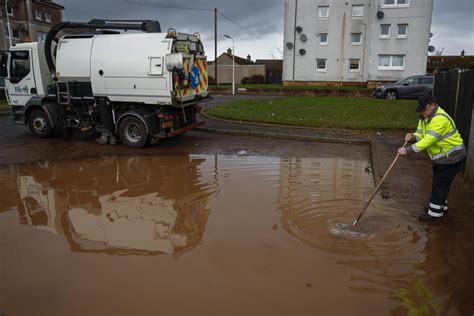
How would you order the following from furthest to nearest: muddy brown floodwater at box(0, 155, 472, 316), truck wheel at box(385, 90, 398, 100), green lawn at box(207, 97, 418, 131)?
truck wheel at box(385, 90, 398, 100) → green lawn at box(207, 97, 418, 131) → muddy brown floodwater at box(0, 155, 472, 316)

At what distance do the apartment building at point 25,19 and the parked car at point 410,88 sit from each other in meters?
40.0

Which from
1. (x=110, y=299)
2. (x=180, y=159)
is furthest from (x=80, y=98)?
(x=110, y=299)

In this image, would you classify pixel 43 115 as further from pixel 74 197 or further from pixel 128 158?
pixel 74 197

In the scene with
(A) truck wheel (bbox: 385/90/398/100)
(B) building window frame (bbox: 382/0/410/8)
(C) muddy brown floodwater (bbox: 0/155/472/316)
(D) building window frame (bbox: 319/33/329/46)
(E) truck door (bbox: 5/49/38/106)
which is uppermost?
(B) building window frame (bbox: 382/0/410/8)

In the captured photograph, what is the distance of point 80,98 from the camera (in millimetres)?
10805

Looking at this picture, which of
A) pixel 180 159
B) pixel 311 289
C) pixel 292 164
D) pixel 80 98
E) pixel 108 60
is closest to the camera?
pixel 311 289

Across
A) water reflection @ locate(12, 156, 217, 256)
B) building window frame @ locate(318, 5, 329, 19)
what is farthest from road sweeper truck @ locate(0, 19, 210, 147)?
building window frame @ locate(318, 5, 329, 19)

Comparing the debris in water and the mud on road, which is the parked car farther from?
the debris in water

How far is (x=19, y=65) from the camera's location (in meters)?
11.6

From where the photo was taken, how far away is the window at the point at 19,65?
11.4 m

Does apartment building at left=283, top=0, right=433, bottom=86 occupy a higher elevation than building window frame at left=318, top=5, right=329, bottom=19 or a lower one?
lower

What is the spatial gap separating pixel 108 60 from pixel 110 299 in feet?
25.4

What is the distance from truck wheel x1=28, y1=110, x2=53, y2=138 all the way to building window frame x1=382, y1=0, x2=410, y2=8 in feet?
93.4

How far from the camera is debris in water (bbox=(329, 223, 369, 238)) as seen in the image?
4899 millimetres
